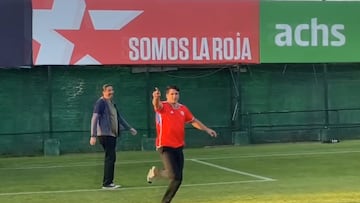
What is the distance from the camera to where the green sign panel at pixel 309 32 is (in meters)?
24.9

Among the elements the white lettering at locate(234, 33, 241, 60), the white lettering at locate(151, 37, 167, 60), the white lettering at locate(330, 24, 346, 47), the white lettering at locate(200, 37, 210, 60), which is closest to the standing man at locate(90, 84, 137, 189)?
the white lettering at locate(151, 37, 167, 60)

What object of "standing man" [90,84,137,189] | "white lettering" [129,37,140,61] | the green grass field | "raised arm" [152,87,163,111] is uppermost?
"white lettering" [129,37,140,61]

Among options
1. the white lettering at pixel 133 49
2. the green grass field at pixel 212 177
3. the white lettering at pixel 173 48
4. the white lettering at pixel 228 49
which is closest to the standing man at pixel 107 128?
the green grass field at pixel 212 177

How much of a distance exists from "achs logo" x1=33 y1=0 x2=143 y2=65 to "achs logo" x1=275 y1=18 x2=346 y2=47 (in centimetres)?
545

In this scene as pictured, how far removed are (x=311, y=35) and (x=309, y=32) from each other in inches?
5.3

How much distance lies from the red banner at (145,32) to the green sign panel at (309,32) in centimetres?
55

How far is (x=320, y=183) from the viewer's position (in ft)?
44.1

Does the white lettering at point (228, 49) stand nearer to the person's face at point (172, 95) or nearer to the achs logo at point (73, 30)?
the achs logo at point (73, 30)

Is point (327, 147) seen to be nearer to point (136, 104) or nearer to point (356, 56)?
point (356, 56)

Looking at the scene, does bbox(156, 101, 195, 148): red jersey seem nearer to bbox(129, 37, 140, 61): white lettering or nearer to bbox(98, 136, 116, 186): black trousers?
bbox(98, 136, 116, 186): black trousers

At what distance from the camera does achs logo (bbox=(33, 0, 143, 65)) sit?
74.3ft

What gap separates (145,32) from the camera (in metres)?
23.7

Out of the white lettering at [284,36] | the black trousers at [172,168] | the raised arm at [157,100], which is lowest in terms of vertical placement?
the black trousers at [172,168]

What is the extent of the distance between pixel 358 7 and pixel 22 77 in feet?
41.4
